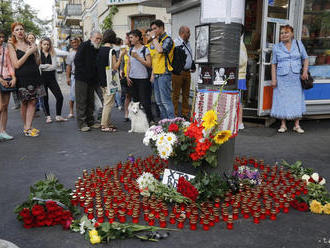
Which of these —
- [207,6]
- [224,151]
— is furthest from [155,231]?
[207,6]

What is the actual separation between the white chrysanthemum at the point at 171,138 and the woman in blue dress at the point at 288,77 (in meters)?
4.04

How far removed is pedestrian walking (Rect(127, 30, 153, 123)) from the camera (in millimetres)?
7383

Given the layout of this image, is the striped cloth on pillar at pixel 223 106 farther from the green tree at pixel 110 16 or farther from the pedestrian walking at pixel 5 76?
the green tree at pixel 110 16

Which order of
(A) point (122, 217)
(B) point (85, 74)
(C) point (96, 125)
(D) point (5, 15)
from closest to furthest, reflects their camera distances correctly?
1. (A) point (122, 217)
2. (B) point (85, 74)
3. (C) point (96, 125)
4. (D) point (5, 15)

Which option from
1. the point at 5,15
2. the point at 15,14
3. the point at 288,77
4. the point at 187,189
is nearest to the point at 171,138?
the point at 187,189

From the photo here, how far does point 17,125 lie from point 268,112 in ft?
18.5

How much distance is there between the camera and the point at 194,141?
12.8ft

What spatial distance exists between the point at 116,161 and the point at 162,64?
242 cm

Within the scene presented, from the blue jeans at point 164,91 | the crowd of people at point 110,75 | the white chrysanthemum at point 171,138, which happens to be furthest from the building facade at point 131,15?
the white chrysanthemum at point 171,138

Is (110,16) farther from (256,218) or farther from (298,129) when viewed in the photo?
(256,218)

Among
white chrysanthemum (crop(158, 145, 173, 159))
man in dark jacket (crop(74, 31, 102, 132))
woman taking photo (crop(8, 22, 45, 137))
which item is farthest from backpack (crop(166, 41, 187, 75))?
white chrysanthemum (crop(158, 145, 173, 159))

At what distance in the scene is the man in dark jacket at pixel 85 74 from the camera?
24.2 ft

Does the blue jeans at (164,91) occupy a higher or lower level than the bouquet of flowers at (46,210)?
higher

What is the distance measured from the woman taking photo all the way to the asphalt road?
30.6 inches
